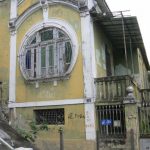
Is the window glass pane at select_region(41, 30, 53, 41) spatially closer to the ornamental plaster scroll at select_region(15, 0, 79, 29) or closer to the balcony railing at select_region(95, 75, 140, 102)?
the ornamental plaster scroll at select_region(15, 0, 79, 29)

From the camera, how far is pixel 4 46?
14.9m

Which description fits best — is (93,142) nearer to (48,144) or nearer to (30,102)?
(48,144)

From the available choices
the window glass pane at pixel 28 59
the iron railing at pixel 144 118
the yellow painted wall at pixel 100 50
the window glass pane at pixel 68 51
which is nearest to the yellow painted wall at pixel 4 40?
the window glass pane at pixel 28 59

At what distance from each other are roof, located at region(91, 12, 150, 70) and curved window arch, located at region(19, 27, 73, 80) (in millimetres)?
1786

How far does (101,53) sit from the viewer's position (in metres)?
14.3

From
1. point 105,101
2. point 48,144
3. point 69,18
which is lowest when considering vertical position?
point 48,144

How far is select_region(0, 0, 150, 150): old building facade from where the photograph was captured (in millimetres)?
12070

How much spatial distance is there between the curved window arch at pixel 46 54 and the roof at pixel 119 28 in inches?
70.3

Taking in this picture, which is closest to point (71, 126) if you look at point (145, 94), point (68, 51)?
point (68, 51)

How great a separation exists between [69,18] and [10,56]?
346 cm

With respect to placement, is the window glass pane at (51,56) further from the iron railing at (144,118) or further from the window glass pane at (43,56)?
the iron railing at (144,118)

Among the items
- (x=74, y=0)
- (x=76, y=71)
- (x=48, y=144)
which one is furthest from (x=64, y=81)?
(x=74, y=0)

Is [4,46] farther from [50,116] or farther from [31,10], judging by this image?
[50,116]

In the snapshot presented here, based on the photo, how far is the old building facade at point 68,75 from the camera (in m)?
12.1
